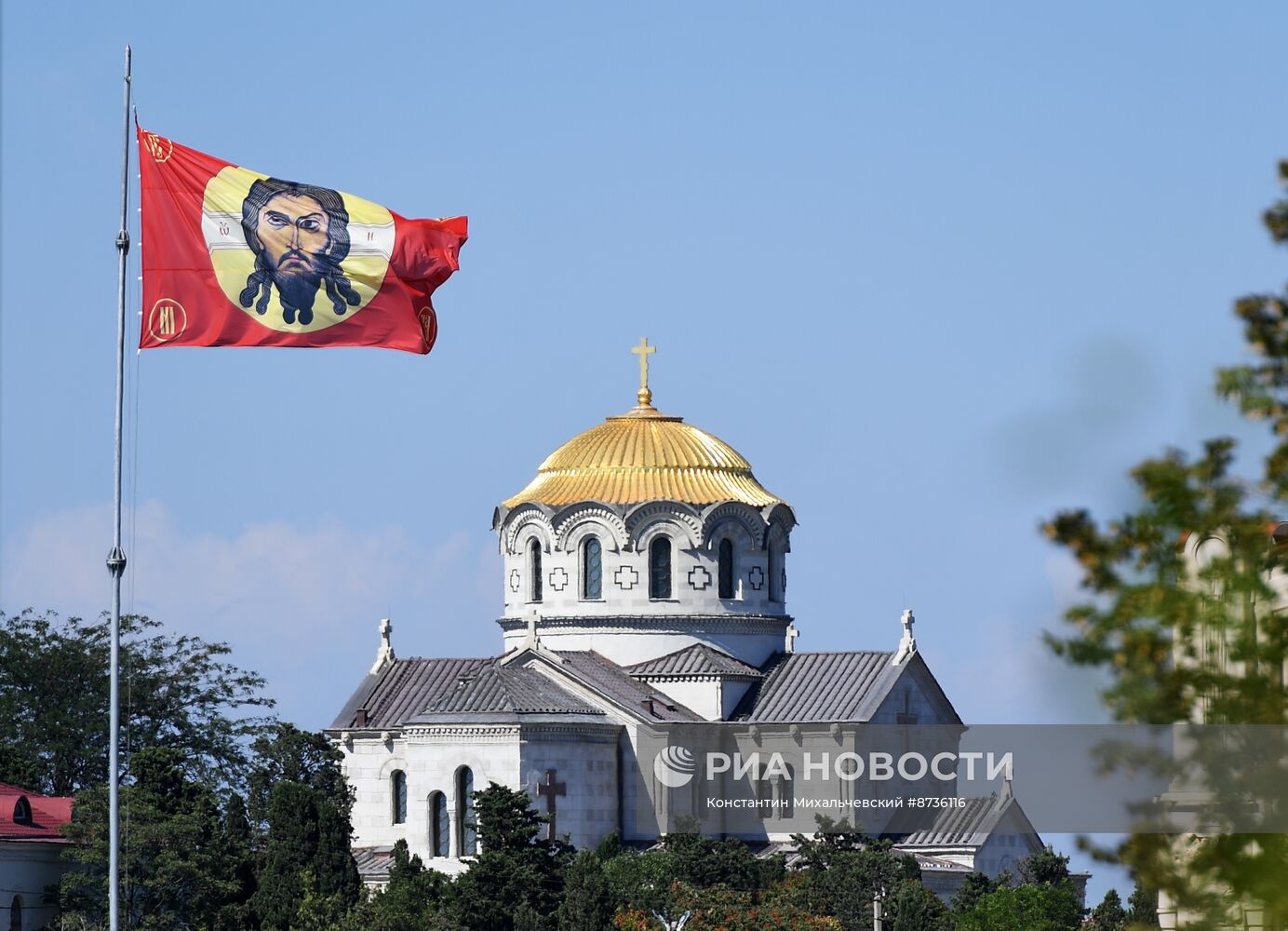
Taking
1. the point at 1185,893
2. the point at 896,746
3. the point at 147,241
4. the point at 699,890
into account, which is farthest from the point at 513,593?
the point at 1185,893

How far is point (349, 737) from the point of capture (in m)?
77.6

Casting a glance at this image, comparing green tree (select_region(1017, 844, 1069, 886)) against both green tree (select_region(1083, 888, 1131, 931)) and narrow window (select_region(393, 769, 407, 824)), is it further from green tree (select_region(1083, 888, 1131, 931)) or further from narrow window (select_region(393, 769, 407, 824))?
narrow window (select_region(393, 769, 407, 824))

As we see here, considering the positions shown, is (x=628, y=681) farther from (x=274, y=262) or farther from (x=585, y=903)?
(x=274, y=262)

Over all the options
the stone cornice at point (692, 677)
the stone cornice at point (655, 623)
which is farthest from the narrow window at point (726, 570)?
the stone cornice at point (692, 677)

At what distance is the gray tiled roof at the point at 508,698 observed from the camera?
7412 centimetres

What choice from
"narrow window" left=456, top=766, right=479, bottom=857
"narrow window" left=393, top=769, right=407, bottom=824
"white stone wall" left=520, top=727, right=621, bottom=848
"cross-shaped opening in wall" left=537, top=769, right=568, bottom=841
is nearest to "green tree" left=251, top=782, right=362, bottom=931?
"narrow window" left=456, top=766, right=479, bottom=857

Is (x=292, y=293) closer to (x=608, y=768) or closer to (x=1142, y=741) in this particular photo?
(x=1142, y=741)

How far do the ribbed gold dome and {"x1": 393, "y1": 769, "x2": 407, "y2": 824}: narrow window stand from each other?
7.70 m

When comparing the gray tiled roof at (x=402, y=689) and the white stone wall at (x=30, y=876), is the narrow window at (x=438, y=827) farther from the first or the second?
the white stone wall at (x=30, y=876)

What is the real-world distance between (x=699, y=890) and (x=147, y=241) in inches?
1300

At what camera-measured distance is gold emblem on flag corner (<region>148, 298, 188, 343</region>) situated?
118ft

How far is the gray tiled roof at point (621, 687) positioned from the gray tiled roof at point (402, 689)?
2.81 metres

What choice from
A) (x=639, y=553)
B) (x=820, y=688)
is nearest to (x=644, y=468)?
(x=639, y=553)

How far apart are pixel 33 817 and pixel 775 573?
2439 centimetres
